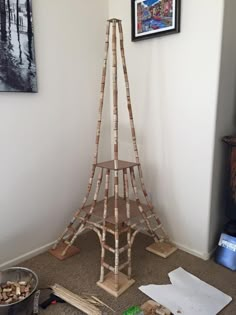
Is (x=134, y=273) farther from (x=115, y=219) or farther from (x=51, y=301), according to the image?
(x=51, y=301)

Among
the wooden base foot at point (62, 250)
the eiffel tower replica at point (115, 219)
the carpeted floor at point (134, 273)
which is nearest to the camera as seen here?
the carpeted floor at point (134, 273)

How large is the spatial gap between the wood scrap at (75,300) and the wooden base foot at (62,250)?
37cm

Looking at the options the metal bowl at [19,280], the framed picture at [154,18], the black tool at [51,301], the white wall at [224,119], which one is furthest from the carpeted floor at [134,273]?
the framed picture at [154,18]

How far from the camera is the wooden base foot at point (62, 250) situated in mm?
2113

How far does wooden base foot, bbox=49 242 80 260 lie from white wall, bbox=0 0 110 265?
0.11m

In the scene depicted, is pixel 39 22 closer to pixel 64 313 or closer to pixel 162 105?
pixel 162 105

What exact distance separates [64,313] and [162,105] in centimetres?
159

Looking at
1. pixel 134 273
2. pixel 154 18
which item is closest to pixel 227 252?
pixel 134 273

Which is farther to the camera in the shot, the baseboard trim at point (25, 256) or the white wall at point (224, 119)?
the baseboard trim at point (25, 256)

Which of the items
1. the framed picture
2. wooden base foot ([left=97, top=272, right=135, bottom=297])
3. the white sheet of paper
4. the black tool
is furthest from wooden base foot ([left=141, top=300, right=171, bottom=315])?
the framed picture

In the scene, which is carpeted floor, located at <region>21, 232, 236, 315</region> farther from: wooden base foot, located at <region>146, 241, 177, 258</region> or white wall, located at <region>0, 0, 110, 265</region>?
white wall, located at <region>0, 0, 110, 265</region>

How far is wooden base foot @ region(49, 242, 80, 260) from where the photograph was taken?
2.11m

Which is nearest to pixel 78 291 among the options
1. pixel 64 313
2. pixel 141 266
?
pixel 64 313

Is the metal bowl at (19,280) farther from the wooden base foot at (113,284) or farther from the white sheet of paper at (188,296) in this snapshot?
the white sheet of paper at (188,296)
